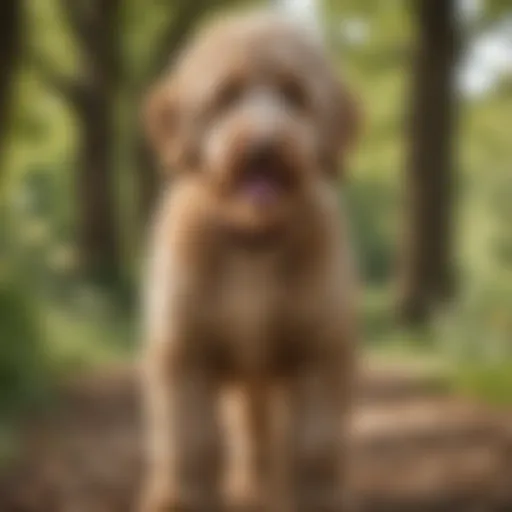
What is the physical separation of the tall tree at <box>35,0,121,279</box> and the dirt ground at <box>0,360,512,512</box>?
15cm

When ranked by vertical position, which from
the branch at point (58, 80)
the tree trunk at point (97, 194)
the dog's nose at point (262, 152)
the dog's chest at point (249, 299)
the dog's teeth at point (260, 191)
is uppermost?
the branch at point (58, 80)

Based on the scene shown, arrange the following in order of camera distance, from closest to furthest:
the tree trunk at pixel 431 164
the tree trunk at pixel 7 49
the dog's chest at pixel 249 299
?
1. the dog's chest at pixel 249 299
2. the tree trunk at pixel 7 49
3. the tree trunk at pixel 431 164

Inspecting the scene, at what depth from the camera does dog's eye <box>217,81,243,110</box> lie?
0.80 meters

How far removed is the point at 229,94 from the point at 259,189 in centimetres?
7

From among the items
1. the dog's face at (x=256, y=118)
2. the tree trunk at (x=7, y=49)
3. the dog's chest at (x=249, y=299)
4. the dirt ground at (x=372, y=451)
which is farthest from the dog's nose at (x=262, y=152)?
the tree trunk at (x=7, y=49)

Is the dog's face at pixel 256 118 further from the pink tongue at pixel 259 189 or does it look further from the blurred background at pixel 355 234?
the blurred background at pixel 355 234

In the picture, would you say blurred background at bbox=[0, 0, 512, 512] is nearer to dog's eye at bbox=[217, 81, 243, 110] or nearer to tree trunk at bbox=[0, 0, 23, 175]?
tree trunk at bbox=[0, 0, 23, 175]

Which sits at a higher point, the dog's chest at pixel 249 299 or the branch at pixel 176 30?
the branch at pixel 176 30

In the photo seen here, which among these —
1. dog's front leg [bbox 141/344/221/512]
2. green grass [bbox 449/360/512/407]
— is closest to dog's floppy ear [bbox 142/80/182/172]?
dog's front leg [bbox 141/344/221/512]

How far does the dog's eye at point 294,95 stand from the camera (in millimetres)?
804

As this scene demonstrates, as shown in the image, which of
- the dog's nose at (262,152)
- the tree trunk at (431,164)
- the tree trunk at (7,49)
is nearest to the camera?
the dog's nose at (262,152)

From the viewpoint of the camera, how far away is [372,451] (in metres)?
1.13

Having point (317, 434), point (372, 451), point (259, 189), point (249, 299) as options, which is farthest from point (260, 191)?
point (372, 451)

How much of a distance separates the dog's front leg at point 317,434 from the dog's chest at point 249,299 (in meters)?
0.05
